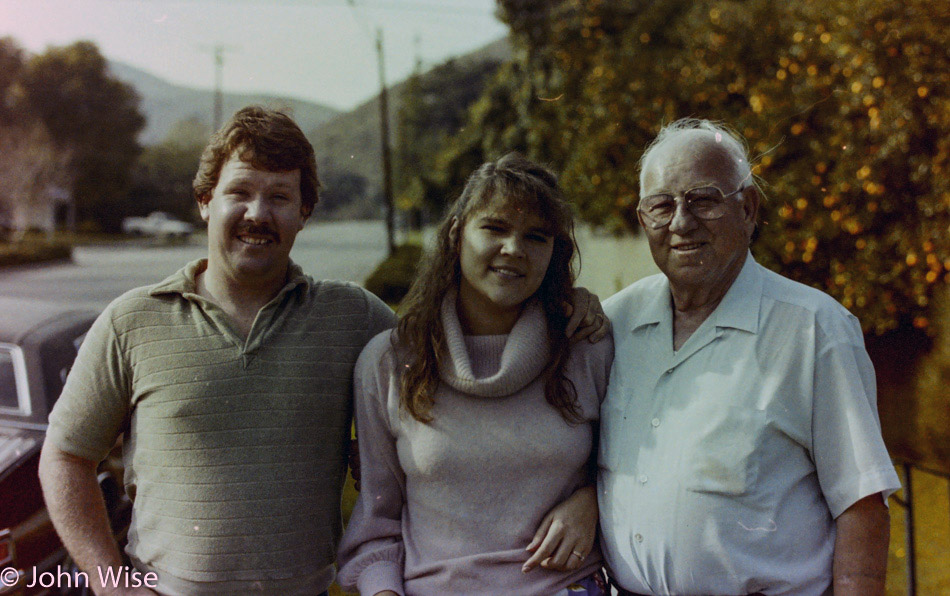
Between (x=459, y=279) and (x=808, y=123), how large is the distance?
10.8 feet

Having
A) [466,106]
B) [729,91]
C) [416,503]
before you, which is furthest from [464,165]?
[416,503]

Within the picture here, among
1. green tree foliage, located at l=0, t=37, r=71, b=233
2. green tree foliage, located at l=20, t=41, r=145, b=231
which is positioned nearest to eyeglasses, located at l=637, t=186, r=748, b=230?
green tree foliage, located at l=20, t=41, r=145, b=231

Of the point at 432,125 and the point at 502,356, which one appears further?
the point at 432,125

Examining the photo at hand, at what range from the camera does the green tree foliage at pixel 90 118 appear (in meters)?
3.48

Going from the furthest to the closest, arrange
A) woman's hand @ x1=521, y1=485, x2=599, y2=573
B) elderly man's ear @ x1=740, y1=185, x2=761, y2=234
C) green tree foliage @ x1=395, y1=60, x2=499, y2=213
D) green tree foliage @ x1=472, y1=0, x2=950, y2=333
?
green tree foliage @ x1=395, y1=60, x2=499, y2=213
green tree foliage @ x1=472, y1=0, x2=950, y2=333
elderly man's ear @ x1=740, y1=185, x2=761, y2=234
woman's hand @ x1=521, y1=485, x2=599, y2=573

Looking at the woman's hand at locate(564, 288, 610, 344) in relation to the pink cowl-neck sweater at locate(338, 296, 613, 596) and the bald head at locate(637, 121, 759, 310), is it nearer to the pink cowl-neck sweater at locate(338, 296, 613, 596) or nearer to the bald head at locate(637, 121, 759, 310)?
the pink cowl-neck sweater at locate(338, 296, 613, 596)

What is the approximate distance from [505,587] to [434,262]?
0.92 metres

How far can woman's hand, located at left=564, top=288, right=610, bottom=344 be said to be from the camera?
6.41 feet

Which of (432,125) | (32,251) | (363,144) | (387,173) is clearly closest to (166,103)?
(32,251)

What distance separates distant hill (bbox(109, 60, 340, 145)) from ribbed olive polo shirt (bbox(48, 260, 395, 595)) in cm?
165

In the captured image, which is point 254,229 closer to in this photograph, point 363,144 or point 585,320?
point 585,320

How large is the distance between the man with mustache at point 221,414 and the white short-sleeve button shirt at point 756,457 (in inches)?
17.3

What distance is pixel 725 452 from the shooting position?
167 centimetres

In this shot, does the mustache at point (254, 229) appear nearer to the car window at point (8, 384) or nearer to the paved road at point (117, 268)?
the paved road at point (117, 268)
